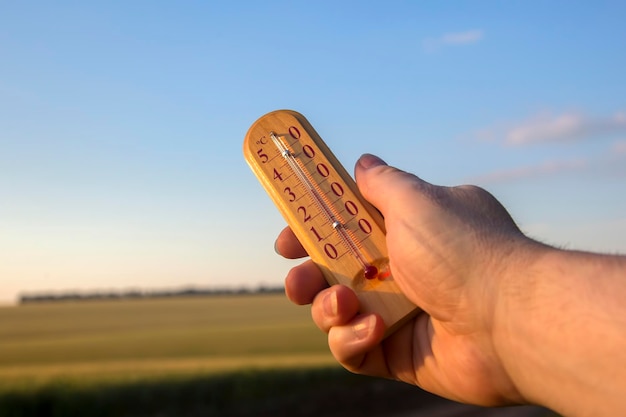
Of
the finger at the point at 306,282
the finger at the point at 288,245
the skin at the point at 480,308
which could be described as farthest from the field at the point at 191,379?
the skin at the point at 480,308

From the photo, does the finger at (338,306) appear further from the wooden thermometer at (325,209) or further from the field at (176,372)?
the field at (176,372)

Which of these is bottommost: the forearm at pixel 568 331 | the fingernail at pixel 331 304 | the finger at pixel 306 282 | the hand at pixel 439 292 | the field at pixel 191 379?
the forearm at pixel 568 331

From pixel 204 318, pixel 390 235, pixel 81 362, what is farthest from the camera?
pixel 204 318

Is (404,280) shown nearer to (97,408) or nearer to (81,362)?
(97,408)

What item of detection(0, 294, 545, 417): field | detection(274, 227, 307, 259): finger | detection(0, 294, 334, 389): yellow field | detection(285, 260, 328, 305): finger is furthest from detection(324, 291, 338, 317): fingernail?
detection(0, 294, 334, 389): yellow field

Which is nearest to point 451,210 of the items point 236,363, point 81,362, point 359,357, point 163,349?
point 359,357
